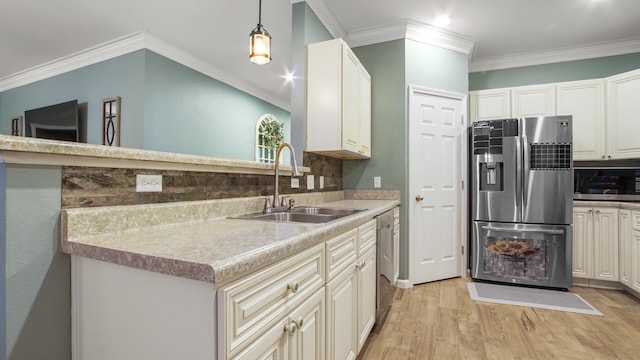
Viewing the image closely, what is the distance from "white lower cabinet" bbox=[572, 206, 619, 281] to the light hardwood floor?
0.30 meters

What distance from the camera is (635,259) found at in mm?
2639

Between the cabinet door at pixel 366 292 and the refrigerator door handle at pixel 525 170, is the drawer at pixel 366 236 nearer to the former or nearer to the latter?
the cabinet door at pixel 366 292

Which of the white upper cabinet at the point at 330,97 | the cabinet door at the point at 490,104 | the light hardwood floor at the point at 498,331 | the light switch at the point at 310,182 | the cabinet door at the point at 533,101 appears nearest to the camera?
the light hardwood floor at the point at 498,331

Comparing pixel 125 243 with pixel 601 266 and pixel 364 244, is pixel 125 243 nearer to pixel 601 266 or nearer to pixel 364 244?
pixel 364 244

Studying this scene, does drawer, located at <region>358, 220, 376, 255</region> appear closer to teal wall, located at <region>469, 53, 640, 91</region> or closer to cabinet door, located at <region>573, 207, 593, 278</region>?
cabinet door, located at <region>573, 207, 593, 278</region>

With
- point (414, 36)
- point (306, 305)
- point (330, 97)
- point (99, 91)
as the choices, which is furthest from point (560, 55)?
point (99, 91)

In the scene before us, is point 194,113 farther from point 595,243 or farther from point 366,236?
point 595,243

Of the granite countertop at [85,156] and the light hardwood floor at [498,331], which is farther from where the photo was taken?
the light hardwood floor at [498,331]

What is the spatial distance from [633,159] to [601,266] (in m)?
1.18

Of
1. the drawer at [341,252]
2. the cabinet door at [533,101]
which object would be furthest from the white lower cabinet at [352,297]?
the cabinet door at [533,101]

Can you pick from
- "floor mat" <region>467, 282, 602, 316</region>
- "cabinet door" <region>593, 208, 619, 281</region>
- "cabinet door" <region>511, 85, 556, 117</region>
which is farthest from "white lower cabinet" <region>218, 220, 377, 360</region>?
"cabinet door" <region>511, 85, 556, 117</region>

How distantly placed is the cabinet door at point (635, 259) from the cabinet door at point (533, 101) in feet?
4.70

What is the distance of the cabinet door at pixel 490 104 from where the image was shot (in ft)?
11.3

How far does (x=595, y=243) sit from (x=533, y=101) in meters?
1.62
